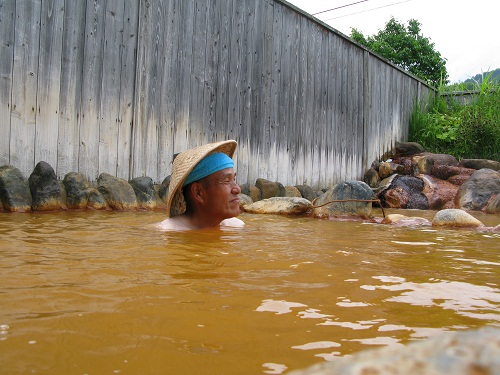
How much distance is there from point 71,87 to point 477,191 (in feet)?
24.2

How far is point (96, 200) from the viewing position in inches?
217

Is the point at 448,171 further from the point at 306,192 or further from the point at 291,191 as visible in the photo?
the point at 291,191

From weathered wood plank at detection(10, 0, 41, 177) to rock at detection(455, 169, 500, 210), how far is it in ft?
24.7

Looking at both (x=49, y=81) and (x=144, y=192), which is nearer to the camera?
(x=49, y=81)

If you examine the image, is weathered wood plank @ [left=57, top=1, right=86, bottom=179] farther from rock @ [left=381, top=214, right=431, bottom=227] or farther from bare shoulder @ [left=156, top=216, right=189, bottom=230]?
rock @ [left=381, top=214, right=431, bottom=227]

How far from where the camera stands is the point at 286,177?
8.91 metres

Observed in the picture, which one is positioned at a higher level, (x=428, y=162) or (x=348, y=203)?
(x=428, y=162)

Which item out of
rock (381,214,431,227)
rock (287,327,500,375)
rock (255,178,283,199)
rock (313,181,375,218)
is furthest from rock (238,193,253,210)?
rock (287,327,500,375)

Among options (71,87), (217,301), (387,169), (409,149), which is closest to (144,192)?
(71,87)

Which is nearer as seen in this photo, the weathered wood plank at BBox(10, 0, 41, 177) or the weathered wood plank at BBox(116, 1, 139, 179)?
the weathered wood plank at BBox(10, 0, 41, 177)

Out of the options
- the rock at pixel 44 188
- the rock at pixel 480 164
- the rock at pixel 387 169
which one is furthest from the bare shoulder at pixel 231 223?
the rock at pixel 480 164

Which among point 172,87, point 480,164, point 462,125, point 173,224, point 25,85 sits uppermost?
point 462,125

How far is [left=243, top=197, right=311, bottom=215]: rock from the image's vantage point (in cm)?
651

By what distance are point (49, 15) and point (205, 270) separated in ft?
13.7
